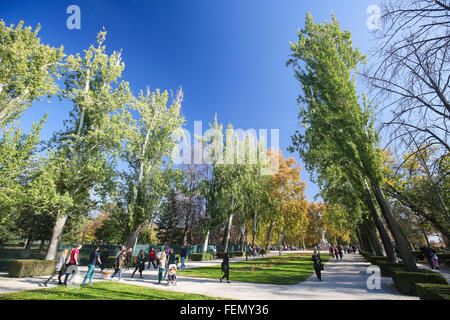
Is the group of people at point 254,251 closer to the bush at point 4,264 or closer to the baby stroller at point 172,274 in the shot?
the baby stroller at point 172,274

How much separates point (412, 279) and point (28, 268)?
64.2 feet

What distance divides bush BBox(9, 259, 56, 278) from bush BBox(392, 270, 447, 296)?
1915 cm

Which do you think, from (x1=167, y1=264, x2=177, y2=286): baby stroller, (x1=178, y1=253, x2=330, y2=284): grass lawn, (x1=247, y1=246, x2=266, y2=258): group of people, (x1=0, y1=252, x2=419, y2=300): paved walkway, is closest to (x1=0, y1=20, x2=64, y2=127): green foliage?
(x1=0, y1=252, x2=419, y2=300): paved walkway

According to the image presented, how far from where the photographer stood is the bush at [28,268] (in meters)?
11.3

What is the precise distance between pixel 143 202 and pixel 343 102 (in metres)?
19.2

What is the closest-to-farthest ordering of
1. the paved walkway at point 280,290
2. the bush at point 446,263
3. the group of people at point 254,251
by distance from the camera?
the paved walkway at point 280,290 < the bush at point 446,263 < the group of people at point 254,251

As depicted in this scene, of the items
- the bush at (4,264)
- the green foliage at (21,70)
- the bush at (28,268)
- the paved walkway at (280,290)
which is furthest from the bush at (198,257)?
the green foliage at (21,70)

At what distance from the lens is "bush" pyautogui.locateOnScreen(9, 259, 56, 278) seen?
11328mm

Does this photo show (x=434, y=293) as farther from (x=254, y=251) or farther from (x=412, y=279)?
(x=254, y=251)

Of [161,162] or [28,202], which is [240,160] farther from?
[28,202]

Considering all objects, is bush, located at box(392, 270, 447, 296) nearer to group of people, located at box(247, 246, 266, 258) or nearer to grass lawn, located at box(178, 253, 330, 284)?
grass lawn, located at box(178, 253, 330, 284)

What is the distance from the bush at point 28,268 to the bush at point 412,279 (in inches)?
754

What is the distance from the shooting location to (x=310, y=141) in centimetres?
1761
